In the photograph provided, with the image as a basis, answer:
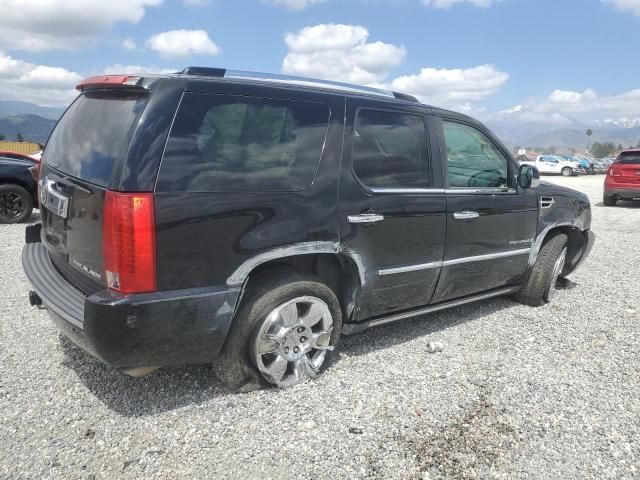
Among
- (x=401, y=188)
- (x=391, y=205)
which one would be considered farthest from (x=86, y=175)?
(x=401, y=188)

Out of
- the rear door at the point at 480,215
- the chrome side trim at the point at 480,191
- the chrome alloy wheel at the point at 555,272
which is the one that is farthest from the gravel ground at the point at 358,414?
the chrome side trim at the point at 480,191

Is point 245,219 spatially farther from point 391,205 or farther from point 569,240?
point 569,240

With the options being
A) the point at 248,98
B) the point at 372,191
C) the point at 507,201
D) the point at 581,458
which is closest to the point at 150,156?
the point at 248,98

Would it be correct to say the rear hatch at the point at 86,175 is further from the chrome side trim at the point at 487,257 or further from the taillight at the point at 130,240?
the chrome side trim at the point at 487,257

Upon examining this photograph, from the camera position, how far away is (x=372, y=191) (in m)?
3.16

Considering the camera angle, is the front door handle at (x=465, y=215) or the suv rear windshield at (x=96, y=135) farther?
the front door handle at (x=465, y=215)

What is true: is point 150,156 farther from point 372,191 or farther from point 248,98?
point 372,191

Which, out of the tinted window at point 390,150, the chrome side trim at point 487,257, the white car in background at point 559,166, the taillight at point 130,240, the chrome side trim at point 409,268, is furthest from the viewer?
the white car in background at point 559,166

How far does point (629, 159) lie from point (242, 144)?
15103 millimetres

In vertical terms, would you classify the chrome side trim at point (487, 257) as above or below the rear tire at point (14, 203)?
above

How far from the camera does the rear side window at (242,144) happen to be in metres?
2.44

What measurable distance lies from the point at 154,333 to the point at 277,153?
117 centimetres

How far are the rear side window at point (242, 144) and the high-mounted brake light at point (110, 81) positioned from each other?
33 centimetres

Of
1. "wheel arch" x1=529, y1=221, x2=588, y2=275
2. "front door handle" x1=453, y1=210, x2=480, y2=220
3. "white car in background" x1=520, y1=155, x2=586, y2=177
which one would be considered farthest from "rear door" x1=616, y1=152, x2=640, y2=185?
"white car in background" x1=520, y1=155, x2=586, y2=177
